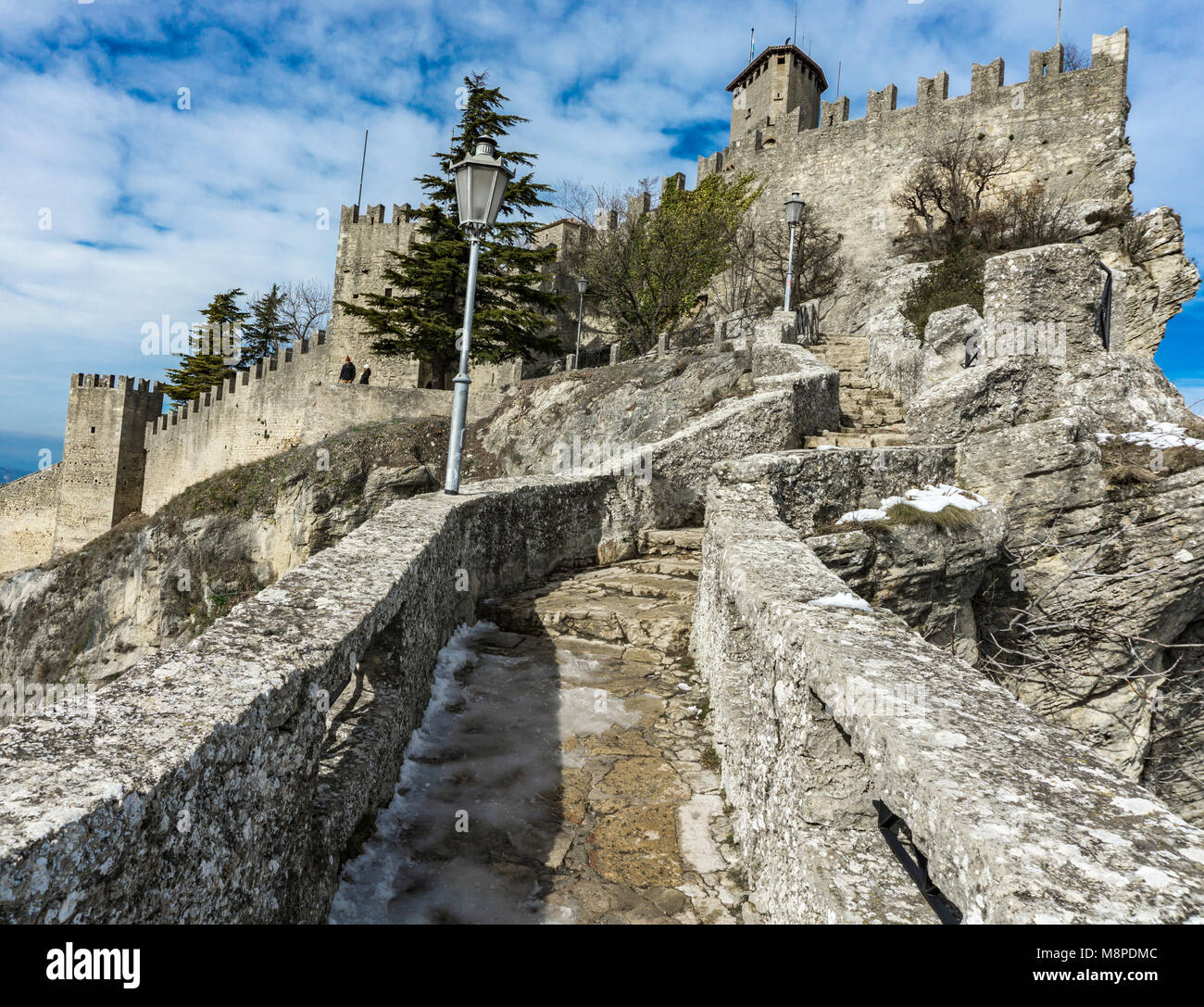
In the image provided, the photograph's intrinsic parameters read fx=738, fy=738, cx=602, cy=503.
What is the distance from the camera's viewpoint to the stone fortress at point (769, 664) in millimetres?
1676

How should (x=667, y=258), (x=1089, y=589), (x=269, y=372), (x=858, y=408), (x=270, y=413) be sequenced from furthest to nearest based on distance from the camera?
(x=667, y=258) → (x=269, y=372) → (x=270, y=413) → (x=858, y=408) → (x=1089, y=589)

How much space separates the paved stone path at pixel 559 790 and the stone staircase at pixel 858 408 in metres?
4.37

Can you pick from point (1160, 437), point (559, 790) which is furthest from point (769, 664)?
point (1160, 437)

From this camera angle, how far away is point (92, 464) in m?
30.6

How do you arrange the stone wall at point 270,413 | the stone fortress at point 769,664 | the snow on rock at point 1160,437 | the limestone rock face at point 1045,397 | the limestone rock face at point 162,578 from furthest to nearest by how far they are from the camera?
the stone wall at point 270,413, the limestone rock face at point 162,578, the limestone rock face at point 1045,397, the snow on rock at point 1160,437, the stone fortress at point 769,664

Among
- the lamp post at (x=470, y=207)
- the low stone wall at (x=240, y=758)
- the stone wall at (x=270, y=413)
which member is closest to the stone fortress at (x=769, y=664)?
the low stone wall at (x=240, y=758)

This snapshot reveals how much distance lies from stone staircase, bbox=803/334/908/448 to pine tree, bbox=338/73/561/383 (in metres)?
10.8

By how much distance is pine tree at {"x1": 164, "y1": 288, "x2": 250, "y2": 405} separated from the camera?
39.5 meters

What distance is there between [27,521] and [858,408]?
1381 inches

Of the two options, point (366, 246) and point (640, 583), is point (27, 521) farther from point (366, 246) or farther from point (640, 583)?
point (640, 583)

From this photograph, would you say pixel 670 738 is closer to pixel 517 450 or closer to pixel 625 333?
pixel 517 450

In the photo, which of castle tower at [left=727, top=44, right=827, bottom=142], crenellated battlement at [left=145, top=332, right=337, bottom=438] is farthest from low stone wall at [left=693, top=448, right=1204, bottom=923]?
castle tower at [left=727, top=44, right=827, bottom=142]

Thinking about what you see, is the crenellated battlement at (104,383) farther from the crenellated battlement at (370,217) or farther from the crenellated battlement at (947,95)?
the crenellated battlement at (947,95)

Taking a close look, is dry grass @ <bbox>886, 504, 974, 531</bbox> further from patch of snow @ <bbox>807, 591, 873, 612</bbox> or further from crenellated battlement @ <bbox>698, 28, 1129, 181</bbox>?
crenellated battlement @ <bbox>698, 28, 1129, 181</bbox>
